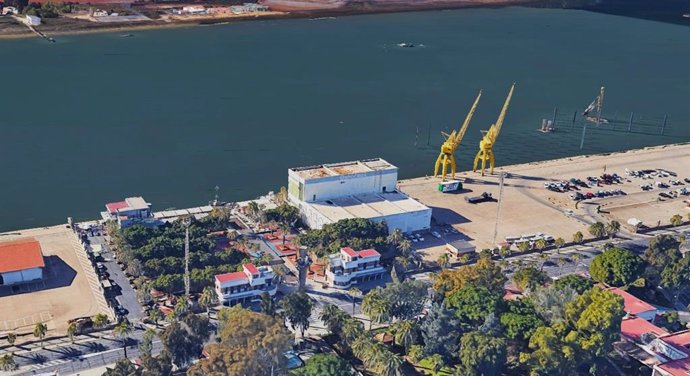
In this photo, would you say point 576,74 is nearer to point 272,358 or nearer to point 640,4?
point 640,4

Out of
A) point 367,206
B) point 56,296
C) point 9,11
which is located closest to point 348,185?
point 367,206

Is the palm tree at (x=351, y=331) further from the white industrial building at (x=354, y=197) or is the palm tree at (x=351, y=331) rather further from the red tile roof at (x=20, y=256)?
the red tile roof at (x=20, y=256)

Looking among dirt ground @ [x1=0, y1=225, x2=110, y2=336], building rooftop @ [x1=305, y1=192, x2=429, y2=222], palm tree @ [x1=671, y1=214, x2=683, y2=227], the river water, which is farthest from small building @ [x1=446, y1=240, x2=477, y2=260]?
dirt ground @ [x1=0, y1=225, x2=110, y2=336]

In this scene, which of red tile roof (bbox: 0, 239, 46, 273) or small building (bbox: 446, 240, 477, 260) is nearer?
red tile roof (bbox: 0, 239, 46, 273)

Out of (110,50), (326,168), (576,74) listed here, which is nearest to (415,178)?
(326,168)

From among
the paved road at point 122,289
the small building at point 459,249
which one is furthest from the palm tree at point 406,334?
the paved road at point 122,289

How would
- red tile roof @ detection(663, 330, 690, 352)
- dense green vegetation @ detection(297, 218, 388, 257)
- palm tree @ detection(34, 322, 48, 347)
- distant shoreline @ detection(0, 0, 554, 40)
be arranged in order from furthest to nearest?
distant shoreline @ detection(0, 0, 554, 40), dense green vegetation @ detection(297, 218, 388, 257), palm tree @ detection(34, 322, 48, 347), red tile roof @ detection(663, 330, 690, 352)

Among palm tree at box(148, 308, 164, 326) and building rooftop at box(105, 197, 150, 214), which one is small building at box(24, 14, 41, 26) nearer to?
building rooftop at box(105, 197, 150, 214)

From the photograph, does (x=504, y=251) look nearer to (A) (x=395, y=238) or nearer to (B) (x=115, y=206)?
(A) (x=395, y=238)
